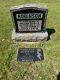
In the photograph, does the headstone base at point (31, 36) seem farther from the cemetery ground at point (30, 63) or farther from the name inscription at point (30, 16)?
the name inscription at point (30, 16)

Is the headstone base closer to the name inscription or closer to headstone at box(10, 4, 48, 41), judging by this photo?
headstone at box(10, 4, 48, 41)

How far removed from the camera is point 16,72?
6184 mm

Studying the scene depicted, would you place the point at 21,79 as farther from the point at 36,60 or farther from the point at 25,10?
the point at 25,10

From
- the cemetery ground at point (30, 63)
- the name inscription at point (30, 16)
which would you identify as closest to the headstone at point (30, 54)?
the cemetery ground at point (30, 63)

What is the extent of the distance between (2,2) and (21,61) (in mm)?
7883

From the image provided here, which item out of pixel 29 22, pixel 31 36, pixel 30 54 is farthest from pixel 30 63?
pixel 29 22

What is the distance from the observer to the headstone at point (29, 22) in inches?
282

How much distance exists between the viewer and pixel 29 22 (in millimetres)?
7641

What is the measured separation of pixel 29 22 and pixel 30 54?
1.54 m

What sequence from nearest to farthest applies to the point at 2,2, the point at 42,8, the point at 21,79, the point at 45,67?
the point at 21,79 < the point at 45,67 < the point at 42,8 < the point at 2,2

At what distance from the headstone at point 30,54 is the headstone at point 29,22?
74 centimetres

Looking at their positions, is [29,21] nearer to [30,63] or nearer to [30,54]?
[30,54]

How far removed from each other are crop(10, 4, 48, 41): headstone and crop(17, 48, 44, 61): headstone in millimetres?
738

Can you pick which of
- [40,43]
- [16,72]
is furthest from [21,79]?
[40,43]
